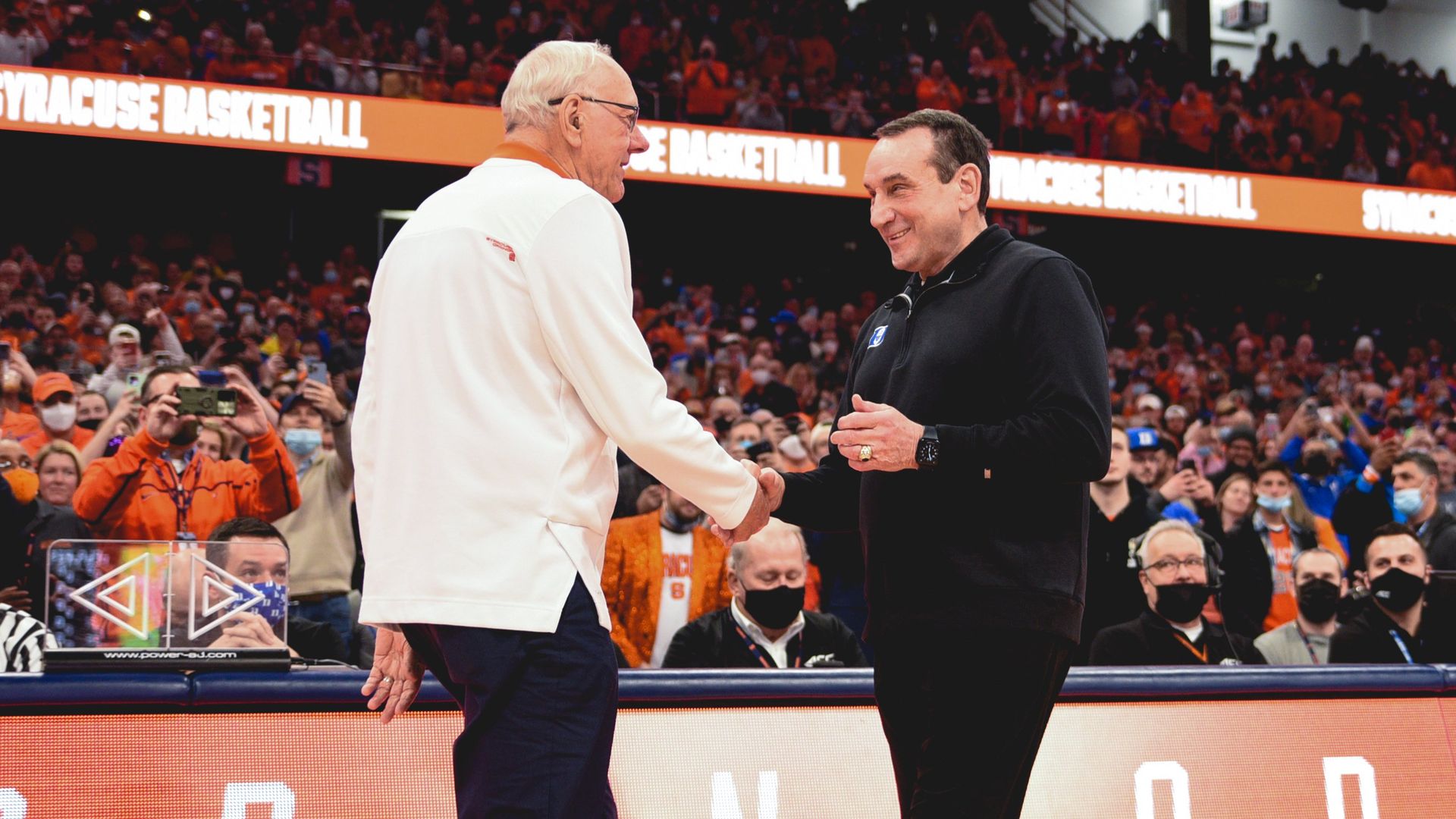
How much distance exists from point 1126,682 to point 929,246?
1326 mm

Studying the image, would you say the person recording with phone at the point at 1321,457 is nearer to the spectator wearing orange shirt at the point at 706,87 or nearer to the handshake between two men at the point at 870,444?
the spectator wearing orange shirt at the point at 706,87

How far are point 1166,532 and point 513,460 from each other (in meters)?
3.42

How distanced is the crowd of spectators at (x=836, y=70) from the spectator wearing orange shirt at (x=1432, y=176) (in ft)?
0.07

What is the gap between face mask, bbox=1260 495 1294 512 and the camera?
702 cm

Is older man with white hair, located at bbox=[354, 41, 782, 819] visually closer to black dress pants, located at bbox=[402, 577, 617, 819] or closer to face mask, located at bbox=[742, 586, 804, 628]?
black dress pants, located at bbox=[402, 577, 617, 819]

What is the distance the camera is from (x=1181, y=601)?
466 centimetres

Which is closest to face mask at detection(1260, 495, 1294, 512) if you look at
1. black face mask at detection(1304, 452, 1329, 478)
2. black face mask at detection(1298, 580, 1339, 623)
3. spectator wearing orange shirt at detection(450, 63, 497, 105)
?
black face mask at detection(1298, 580, 1339, 623)

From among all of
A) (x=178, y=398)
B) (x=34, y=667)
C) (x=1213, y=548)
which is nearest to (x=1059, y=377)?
(x=34, y=667)

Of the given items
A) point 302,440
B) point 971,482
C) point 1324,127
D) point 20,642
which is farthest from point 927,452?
point 1324,127

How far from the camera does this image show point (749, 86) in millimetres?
Result: 14211

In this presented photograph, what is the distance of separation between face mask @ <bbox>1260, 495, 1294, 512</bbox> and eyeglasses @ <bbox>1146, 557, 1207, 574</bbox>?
8.42 ft

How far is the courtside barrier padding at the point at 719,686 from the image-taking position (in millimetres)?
2623

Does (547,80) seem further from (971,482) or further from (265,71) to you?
(265,71)

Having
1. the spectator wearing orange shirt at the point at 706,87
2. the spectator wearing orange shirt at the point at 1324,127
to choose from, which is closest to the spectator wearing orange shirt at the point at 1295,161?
the spectator wearing orange shirt at the point at 1324,127
